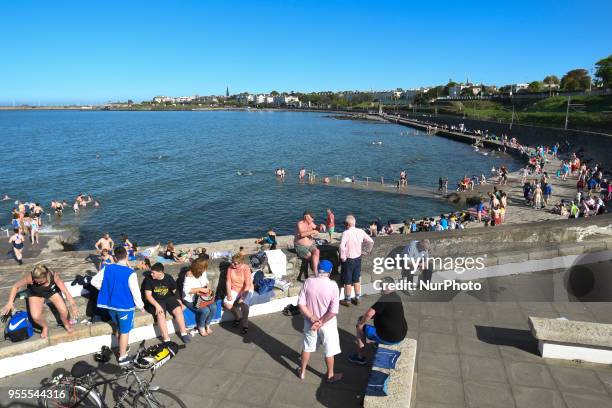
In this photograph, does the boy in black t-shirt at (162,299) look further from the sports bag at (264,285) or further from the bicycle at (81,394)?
the bicycle at (81,394)

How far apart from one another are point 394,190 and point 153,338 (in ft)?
96.4

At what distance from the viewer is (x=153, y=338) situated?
17.3ft

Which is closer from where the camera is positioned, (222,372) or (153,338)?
(222,372)

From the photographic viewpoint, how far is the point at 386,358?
Answer: 4121mm

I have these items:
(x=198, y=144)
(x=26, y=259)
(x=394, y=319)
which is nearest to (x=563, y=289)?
(x=394, y=319)

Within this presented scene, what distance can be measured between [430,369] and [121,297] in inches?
138

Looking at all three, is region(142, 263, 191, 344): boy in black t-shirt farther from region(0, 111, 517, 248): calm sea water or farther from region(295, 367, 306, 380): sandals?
region(0, 111, 517, 248): calm sea water

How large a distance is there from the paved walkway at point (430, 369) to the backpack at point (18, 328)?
406mm

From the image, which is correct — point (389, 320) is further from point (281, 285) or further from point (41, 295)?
point (41, 295)

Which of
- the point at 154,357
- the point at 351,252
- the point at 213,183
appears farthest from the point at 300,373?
the point at 213,183

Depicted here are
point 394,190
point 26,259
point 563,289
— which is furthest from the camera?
point 394,190

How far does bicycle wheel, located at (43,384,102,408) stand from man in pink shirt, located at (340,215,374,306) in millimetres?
3354

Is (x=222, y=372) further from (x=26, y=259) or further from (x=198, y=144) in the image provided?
(x=198, y=144)

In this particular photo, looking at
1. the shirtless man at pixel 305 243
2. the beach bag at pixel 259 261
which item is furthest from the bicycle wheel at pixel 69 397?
the shirtless man at pixel 305 243
